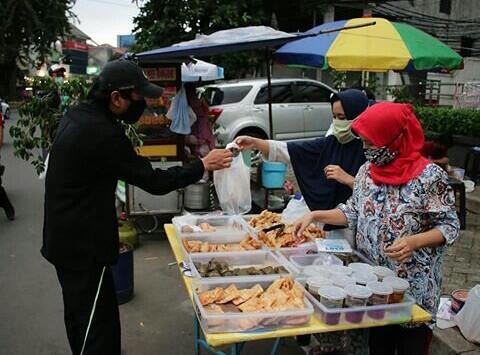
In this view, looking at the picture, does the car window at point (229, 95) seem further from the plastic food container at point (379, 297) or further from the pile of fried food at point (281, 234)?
the plastic food container at point (379, 297)

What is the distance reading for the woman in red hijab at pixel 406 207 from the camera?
7.15ft

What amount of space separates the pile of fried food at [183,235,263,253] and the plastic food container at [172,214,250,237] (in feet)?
0.38

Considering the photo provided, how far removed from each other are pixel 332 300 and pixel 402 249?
0.39 m

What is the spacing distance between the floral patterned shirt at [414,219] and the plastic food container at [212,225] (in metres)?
0.93

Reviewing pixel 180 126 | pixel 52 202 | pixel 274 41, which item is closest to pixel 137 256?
pixel 180 126

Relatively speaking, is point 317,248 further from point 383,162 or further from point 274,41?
point 274,41

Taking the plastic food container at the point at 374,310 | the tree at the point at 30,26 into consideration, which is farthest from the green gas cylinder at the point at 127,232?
the tree at the point at 30,26

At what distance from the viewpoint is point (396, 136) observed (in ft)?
7.17

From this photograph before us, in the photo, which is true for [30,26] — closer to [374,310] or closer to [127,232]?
[127,232]

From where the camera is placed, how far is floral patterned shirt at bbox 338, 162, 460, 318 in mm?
2188

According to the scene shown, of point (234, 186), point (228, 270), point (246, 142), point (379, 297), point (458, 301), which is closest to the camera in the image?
point (379, 297)

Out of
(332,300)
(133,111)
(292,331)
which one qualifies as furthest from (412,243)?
(133,111)

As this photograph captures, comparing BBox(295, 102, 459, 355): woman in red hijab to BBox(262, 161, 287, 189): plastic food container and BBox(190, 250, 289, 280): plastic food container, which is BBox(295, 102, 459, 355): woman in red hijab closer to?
BBox(190, 250, 289, 280): plastic food container

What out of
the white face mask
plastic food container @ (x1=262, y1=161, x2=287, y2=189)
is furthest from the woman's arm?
plastic food container @ (x1=262, y1=161, x2=287, y2=189)
